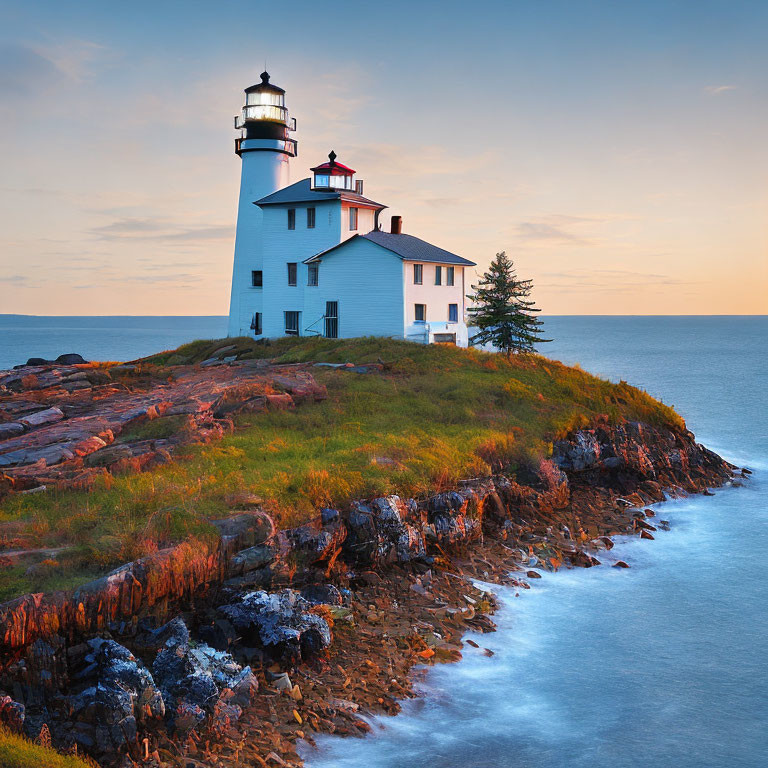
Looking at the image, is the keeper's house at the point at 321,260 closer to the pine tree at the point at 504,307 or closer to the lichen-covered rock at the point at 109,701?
the pine tree at the point at 504,307

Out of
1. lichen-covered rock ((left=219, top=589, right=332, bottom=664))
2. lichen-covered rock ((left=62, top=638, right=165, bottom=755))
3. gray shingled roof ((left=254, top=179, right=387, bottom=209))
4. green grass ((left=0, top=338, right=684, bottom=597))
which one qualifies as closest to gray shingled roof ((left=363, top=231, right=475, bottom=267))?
gray shingled roof ((left=254, top=179, right=387, bottom=209))

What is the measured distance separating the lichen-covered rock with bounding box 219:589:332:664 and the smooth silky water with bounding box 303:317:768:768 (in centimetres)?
200

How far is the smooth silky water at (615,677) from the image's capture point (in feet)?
37.0

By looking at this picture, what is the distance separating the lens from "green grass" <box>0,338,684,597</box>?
13875 mm

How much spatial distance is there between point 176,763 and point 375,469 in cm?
928

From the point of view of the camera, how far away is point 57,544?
12.9 metres

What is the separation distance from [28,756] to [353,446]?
1211cm

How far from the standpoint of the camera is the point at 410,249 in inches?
1511

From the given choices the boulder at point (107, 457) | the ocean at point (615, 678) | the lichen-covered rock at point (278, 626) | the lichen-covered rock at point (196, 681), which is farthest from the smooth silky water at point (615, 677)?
the boulder at point (107, 457)

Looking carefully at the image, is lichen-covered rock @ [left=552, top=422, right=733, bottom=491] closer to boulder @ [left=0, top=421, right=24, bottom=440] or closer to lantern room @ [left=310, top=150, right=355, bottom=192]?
boulder @ [left=0, top=421, right=24, bottom=440]

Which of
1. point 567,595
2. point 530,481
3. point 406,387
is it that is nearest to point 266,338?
point 406,387

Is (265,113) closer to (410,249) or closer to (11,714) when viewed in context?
(410,249)

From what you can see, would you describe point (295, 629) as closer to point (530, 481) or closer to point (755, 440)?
point (530, 481)

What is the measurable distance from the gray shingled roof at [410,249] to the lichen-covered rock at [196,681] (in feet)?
89.6
